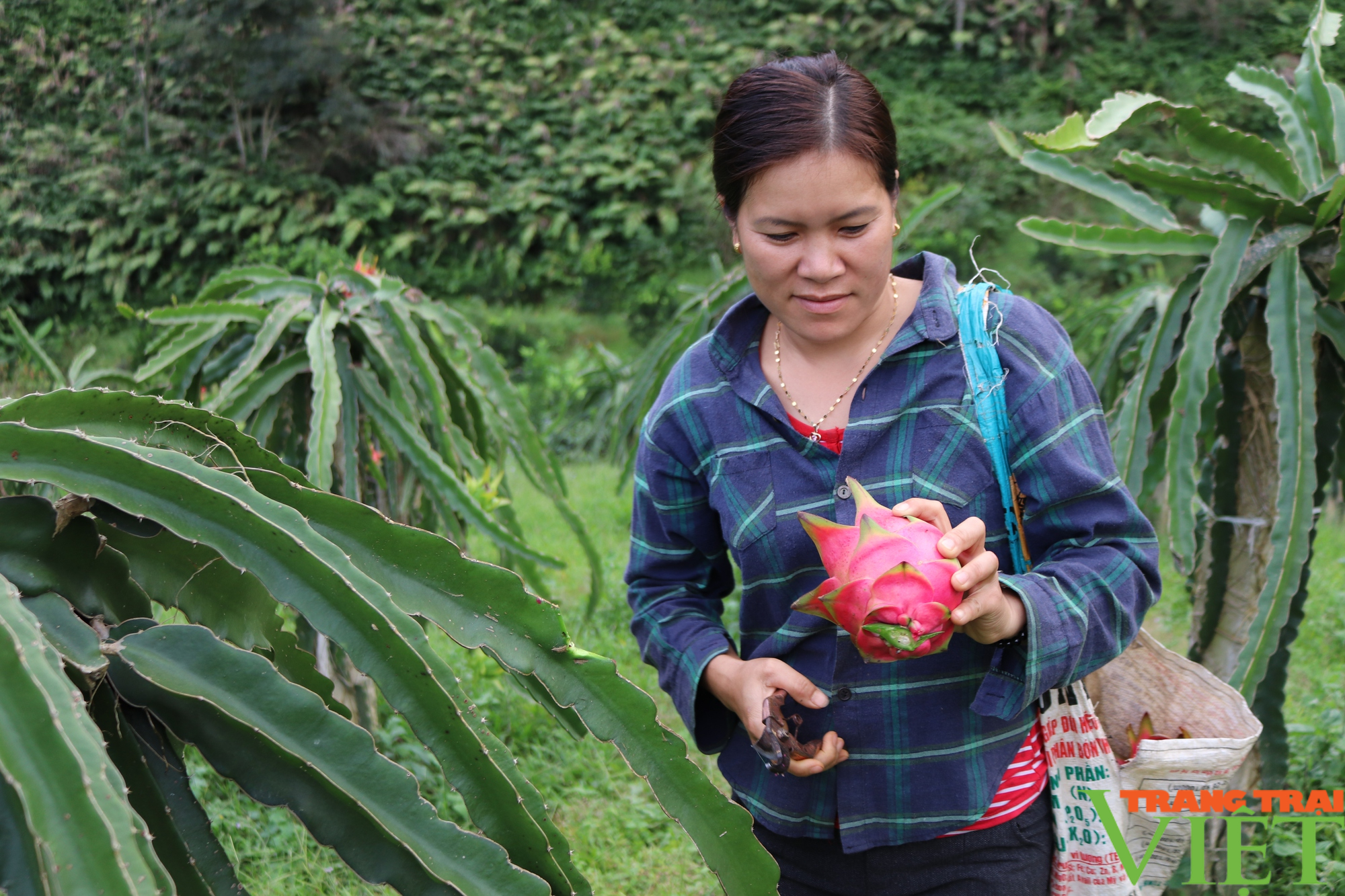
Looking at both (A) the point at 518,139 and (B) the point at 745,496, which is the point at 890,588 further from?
(A) the point at 518,139

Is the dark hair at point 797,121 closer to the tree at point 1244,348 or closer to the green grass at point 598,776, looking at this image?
the tree at point 1244,348

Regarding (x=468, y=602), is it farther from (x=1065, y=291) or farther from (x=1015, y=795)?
(x=1065, y=291)

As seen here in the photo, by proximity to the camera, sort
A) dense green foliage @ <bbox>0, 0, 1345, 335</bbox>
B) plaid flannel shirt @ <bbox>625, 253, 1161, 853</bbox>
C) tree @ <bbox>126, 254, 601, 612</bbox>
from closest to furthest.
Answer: plaid flannel shirt @ <bbox>625, 253, 1161, 853</bbox>
tree @ <bbox>126, 254, 601, 612</bbox>
dense green foliage @ <bbox>0, 0, 1345, 335</bbox>

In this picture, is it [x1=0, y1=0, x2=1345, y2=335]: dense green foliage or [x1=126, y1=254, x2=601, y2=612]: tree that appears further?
[x1=0, y1=0, x2=1345, y2=335]: dense green foliage

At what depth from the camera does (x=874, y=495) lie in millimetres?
1234

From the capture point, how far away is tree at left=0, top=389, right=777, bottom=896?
2.66ft

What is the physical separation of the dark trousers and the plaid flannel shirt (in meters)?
0.03

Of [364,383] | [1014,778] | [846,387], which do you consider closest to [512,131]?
[364,383]

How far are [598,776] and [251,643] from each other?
2.30 meters

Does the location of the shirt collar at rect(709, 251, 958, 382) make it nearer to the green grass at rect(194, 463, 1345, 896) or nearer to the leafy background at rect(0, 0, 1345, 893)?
the green grass at rect(194, 463, 1345, 896)

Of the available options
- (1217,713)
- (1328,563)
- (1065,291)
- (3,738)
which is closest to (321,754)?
(3,738)

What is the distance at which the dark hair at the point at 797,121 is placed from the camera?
1186 millimetres

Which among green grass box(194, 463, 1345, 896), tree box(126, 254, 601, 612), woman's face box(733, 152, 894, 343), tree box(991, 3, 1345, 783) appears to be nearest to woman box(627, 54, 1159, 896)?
woman's face box(733, 152, 894, 343)

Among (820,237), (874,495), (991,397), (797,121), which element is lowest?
(874,495)
